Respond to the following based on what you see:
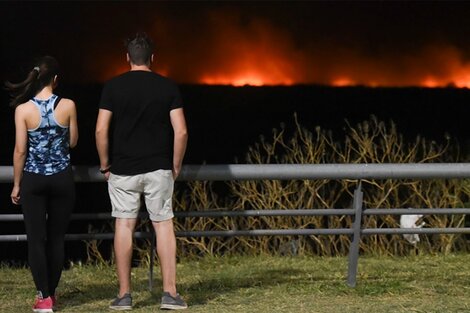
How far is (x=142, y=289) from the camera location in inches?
278

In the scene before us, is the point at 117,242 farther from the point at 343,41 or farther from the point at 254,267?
the point at 343,41

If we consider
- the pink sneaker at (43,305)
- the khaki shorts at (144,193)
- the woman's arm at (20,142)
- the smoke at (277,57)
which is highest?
the smoke at (277,57)

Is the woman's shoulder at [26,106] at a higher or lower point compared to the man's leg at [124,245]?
higher

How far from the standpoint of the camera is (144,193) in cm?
614

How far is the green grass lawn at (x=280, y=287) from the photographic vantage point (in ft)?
21.1

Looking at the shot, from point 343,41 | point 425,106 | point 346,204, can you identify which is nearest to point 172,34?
point 343,41

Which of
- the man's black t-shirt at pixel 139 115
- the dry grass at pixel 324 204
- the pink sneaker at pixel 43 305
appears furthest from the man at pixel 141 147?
the dry grass at pixel 324 204

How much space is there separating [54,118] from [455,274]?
356cm

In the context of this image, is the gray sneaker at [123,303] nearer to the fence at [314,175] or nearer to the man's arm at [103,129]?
the fence at [314,175]

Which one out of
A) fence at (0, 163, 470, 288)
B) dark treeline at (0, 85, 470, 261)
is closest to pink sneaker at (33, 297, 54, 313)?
fence at (0, 163, 470, 288)

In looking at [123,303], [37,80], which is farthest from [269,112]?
[37,80]

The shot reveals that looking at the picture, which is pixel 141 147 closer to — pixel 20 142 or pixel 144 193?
pixel 144 193

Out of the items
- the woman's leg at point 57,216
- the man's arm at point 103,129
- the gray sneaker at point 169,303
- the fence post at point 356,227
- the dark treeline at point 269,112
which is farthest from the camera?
the dark treeline at point 269,112

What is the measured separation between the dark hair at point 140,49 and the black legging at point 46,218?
2.68ft
